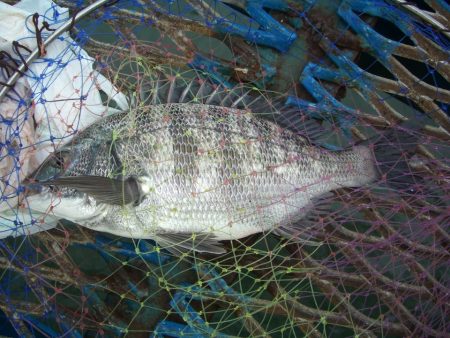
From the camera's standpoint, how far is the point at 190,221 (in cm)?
229

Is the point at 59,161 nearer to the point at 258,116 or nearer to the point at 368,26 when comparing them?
the point at 258,116

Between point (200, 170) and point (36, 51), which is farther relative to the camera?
point (200, 170)

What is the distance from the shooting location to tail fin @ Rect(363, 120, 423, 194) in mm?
2426

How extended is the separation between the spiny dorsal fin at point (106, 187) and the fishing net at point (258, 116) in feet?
1.01

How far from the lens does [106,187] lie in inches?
82.1

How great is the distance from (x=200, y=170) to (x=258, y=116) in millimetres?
465

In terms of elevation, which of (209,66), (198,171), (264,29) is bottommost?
(198,171)

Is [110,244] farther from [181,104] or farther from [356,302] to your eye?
[356,302]

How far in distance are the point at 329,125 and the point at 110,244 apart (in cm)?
142

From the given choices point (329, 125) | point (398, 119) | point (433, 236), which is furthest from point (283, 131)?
point (433, 236)

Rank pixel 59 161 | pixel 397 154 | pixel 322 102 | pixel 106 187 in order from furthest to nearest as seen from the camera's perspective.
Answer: pixel 322 102 → pixel 397 154 → pixel 59 161 → pixel 106 187

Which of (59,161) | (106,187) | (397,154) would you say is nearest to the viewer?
(106,187)

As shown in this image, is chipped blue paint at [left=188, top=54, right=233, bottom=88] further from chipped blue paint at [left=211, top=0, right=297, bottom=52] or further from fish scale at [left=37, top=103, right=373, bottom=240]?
fish scale at [left=37, top=103, right=373, bottom=240]

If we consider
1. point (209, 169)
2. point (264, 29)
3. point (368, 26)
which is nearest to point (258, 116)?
point (209, 169)
